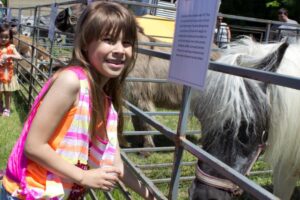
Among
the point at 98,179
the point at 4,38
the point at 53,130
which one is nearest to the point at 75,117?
the point at 53,130

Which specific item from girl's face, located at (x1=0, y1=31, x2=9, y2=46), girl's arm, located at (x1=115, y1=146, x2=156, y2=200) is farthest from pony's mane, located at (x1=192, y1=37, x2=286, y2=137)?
girl's face, located at (x1=0, y1=31, x2=9, y2=46)

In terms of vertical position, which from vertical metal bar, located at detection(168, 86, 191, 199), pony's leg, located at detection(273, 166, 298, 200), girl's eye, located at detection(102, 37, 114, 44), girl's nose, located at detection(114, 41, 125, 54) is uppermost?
girl's eye, located at detection(102, 37, 114, 44)

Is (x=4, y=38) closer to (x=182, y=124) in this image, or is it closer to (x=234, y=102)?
(x=234, y=102)

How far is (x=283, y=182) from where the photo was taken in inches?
121

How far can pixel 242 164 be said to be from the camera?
212 cm

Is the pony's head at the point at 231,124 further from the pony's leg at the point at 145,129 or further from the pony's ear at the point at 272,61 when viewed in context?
the pony's leg at the point at 145,129

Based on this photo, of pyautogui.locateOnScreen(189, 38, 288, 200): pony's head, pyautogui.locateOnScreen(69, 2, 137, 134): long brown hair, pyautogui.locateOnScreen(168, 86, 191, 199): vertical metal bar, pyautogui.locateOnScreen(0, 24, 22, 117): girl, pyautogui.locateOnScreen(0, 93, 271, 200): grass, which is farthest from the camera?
pyautogui.locateOnScreen(0, 24, 22, 117): girl

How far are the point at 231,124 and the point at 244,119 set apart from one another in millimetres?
79

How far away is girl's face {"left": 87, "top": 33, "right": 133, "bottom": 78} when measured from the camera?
1570 mm

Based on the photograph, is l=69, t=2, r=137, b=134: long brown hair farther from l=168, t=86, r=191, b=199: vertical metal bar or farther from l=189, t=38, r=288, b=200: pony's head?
l=189, t=38, r=288, b=200: pony's head

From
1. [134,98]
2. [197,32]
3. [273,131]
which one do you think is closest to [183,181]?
[134,98]

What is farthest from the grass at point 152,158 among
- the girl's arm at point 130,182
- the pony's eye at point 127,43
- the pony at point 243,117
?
the pony's eye at point 127,43

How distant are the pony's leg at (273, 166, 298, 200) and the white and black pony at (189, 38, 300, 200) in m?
0.42

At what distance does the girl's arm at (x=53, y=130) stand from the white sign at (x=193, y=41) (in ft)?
1.52
